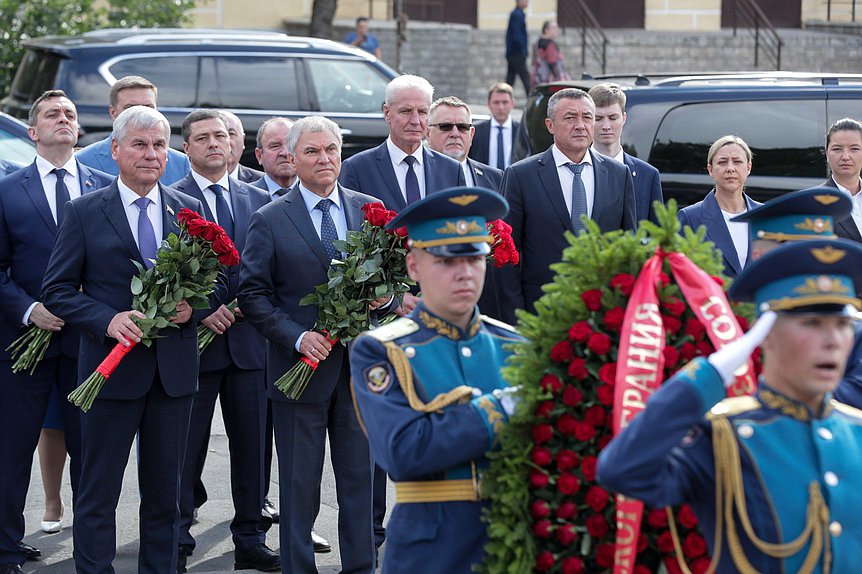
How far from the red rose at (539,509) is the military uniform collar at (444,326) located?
2.13 ft

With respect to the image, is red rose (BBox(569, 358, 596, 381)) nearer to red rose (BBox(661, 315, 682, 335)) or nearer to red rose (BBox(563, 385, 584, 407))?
red rose (BBox(563, 385, 584, 407))

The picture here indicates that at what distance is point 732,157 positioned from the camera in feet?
24.8

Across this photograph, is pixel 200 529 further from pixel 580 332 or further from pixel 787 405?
pixel 787 405

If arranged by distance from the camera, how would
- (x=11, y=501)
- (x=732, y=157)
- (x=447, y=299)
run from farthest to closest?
1. (x=732, y=157)
2. (x=11, y=501)
3. (x=447, y=299)

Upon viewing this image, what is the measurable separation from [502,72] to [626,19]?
4.01 m

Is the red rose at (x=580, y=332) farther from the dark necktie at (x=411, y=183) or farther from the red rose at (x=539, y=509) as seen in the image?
the dark necktie at (x=411, y=183)

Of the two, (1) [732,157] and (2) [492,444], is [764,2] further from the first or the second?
(2) [492,444]

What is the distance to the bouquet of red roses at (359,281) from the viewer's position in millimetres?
6012

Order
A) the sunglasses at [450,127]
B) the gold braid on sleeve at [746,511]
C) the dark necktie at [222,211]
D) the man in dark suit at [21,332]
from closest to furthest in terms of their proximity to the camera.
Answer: the gold braid on sleeve at [746,511], the man in dark suit at [21,332], the dark necktie at [222,211], the sunglasses at [450,127]

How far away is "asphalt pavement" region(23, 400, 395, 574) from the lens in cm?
683

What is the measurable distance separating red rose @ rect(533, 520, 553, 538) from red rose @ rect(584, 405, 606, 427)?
288 millimetres

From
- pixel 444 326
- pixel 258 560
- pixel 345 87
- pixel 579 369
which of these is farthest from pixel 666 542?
A: pixel 345 87

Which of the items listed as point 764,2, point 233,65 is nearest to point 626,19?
point 764,2

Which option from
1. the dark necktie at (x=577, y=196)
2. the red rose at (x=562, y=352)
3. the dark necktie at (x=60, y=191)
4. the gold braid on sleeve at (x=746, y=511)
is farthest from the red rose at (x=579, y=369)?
the dark necktie at (x=60, y=191)
